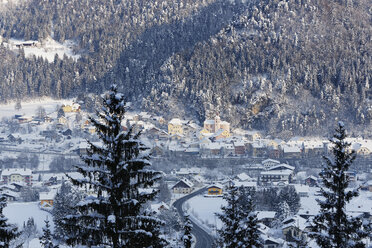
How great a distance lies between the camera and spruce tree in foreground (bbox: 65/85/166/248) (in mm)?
12992

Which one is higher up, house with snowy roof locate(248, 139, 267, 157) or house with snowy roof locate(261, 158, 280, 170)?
house with snowy roof locate(248, 139, 267, 157)

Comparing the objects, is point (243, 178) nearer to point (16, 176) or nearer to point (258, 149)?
point (258, 149)

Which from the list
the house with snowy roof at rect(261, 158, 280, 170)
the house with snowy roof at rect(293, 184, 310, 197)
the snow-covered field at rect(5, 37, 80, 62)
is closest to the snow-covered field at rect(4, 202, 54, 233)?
the house with snowy roof at rect(293, 184, 310, 197)

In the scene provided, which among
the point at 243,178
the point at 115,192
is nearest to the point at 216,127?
the point at 243,178

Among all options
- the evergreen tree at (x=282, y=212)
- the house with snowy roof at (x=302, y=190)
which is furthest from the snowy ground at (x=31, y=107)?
the evergreen tree at (x=282, y=212)

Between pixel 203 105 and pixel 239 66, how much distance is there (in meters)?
15.9

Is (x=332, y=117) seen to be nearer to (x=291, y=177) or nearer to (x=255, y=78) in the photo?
(x=255, y=78)

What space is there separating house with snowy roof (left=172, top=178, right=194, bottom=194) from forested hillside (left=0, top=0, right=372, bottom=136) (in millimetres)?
36638

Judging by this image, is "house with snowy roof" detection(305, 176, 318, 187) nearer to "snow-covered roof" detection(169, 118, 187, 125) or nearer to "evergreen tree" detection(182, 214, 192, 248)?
"snow-covered roof" detection(169, 118, 187, 125)

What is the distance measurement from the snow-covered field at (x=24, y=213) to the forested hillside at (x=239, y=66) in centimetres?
5619

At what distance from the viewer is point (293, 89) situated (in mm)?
122750

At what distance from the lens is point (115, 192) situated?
13305 millimetres

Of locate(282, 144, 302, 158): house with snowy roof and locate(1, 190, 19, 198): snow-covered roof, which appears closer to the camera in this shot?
locate(1, 190, 19, 198): snow-covered roof

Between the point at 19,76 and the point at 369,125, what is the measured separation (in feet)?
319
